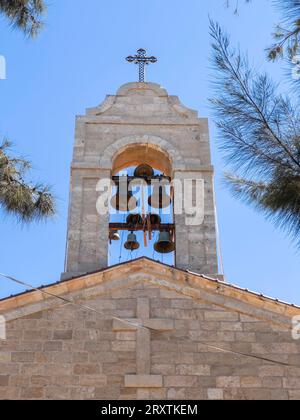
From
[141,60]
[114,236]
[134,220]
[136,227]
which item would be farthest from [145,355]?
[141,60]

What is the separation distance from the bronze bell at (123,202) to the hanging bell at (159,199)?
29 cm

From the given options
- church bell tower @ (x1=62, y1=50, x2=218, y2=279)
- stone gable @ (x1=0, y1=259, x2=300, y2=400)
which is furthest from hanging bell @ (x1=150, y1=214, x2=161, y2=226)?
stone gable @ (x1=0, y1=259, x2=300, y2=400)

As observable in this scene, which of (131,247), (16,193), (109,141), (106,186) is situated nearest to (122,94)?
(109,141)

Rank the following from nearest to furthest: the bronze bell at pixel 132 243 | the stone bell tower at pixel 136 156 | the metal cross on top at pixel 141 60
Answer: the stone bell tower at pixel 136 156
the bronze bell at pixel 132 243
the metal cross on top at pixel 141 60

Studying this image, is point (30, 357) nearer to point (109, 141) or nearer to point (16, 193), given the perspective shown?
point (16, 193)

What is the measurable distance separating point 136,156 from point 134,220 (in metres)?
1.31

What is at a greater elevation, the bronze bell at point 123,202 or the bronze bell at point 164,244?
the bronze bell at point 123,202

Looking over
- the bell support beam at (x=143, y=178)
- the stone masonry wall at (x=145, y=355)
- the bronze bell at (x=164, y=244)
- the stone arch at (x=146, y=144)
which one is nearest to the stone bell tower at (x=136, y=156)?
the stone arch at (x=146, y=144)

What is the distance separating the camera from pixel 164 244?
10.4m

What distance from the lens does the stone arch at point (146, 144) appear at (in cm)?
1091

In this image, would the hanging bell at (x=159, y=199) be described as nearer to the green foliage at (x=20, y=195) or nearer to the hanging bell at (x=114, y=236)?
the hanging bell at (x=114, y=236)

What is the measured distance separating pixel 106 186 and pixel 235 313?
3.34 meters

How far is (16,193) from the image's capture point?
6844 millimetres

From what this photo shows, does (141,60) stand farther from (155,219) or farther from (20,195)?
(20,195)
